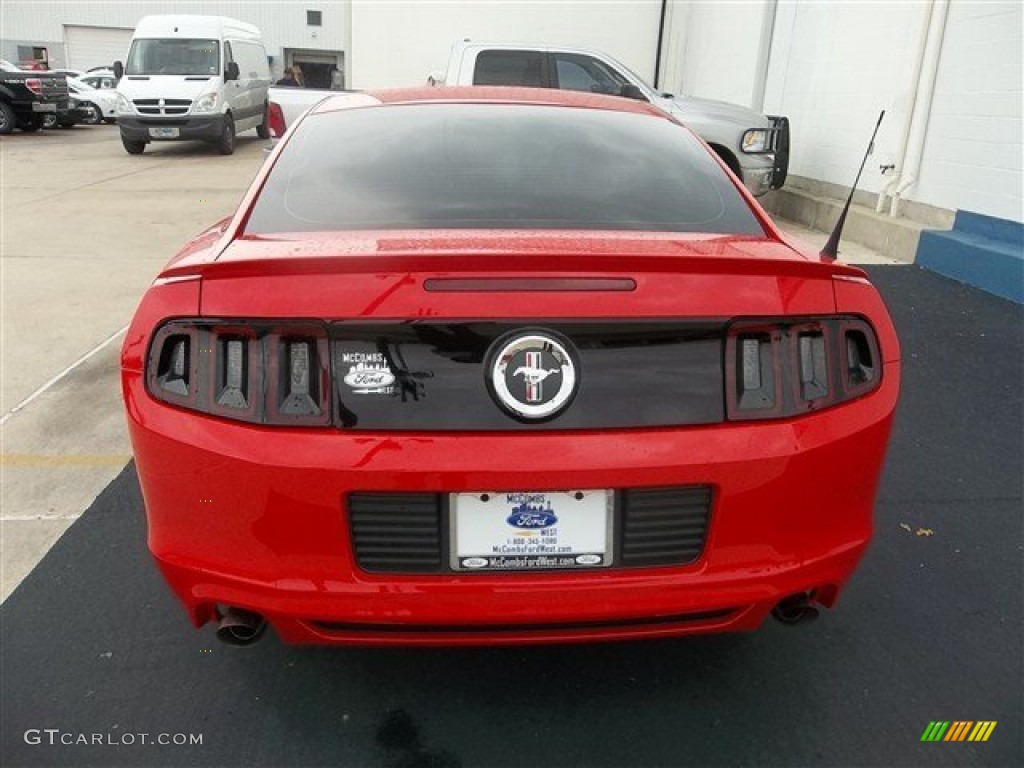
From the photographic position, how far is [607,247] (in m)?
1.93

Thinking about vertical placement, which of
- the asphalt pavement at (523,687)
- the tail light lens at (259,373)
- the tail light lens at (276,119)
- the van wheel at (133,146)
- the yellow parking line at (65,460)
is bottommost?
the van wheel at (133,146)

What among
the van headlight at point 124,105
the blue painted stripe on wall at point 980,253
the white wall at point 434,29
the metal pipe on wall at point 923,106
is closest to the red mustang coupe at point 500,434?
the blue painted stripe on wall at point 980,253

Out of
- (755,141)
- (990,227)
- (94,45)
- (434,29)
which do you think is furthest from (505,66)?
(94,45)

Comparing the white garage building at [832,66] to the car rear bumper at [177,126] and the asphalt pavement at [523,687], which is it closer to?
the car rear bumper at [177,126]

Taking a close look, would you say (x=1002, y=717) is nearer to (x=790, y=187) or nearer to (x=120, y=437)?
(x=120, y=437)

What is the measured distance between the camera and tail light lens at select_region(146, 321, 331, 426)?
1767 millimetres

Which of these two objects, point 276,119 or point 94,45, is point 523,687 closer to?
point 276,119

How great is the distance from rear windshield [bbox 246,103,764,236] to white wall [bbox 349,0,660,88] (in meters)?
12.8

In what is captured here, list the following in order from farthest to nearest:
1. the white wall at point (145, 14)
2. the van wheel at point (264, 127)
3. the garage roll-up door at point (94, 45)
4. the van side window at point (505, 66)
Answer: the garage roll-up door at point (94, 45)
the white wall at point (145, 14)
the van wheel at point (264, 127)
the van side window at point (505, 66)

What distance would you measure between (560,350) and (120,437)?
2.89 m

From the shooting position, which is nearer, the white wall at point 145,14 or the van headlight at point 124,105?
the van headlight at point 124,105

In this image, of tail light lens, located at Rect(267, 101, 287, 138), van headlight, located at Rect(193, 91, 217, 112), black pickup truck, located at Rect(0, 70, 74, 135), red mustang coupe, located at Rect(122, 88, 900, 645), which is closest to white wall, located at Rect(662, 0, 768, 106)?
tail light lens, located at Rect(267, 101, 287, 138)

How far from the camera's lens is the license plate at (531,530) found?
1.78 metres

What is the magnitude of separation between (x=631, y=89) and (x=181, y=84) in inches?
431
